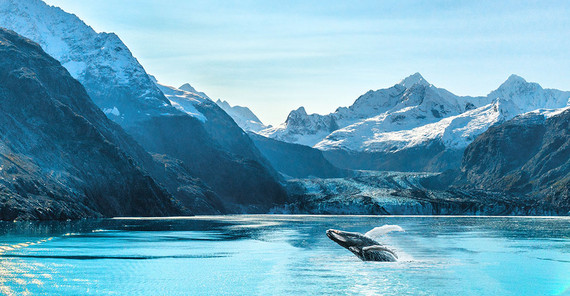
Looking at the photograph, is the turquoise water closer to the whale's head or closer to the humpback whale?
the humpback whale

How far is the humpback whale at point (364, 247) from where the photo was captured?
80.4m

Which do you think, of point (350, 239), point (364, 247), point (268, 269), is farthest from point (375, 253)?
point (268, 269)

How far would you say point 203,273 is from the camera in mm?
72125

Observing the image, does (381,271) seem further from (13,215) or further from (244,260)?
(13,215)

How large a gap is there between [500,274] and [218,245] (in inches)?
2013

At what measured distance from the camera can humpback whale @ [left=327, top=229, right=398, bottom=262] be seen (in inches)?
3167

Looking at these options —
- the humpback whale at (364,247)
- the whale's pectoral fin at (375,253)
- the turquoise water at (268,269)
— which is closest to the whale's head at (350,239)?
the humpback whale at (364,247)

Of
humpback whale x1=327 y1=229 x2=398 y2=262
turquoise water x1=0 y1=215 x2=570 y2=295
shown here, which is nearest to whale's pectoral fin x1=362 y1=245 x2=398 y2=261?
humpback whale x1=327 y1=229 x2=398 y2=262

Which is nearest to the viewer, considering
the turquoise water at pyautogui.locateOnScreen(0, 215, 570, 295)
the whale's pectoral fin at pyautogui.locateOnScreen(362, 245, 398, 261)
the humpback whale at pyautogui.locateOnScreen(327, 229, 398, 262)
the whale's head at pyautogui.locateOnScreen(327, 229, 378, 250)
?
A: the turquoise water at pyautogui.locateOnScreen(0, 215, 570, 295)

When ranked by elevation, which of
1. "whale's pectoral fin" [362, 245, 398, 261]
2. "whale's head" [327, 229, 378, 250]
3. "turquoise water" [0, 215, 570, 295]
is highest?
"whale's head" [327, 229, 378, 250]

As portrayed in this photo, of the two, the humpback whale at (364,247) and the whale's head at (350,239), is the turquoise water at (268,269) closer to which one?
the humpback whale at (364,247)

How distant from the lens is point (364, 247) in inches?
3194

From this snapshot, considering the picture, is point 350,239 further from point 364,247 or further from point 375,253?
point 375,253

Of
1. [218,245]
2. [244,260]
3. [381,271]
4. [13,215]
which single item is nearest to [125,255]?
[244,260]
